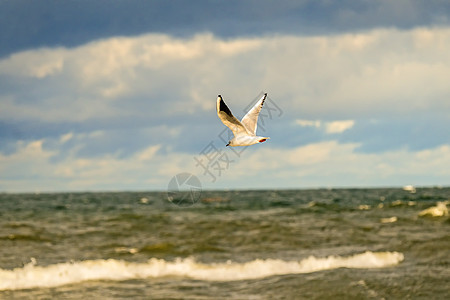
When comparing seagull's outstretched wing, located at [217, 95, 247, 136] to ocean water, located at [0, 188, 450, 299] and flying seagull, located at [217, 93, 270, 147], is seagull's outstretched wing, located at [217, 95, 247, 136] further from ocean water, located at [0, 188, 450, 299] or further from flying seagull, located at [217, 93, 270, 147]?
ocean water, located at [0, 188, 450, 299]

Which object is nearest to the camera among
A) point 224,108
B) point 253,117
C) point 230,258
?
point 224,108

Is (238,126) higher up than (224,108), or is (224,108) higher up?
(224,108)

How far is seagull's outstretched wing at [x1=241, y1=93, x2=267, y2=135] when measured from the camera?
4.79 m

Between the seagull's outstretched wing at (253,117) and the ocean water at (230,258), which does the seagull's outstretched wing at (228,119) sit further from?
the ocean water at (230,258)

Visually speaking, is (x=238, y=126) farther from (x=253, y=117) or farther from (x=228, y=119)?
(x=253, y=117)

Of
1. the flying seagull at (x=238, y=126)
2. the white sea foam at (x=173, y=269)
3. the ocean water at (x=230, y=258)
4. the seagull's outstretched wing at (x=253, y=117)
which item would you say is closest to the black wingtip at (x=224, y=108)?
the flying seagull at (x=238, y=126)

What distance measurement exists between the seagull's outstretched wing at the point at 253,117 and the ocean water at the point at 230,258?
30.8 ft

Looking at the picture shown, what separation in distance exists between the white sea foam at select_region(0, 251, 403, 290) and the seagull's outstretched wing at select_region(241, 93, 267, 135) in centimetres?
1182

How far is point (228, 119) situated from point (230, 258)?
15099 millimetres

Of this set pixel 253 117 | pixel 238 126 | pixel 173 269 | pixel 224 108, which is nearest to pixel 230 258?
pixel 173 269

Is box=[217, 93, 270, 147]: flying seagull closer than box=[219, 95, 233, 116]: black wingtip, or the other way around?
box=[217, 93, 270, 147]: flying seagull

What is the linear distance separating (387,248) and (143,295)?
1048 centimetres

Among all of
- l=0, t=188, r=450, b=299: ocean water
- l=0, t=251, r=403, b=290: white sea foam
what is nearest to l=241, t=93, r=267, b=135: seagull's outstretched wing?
l=0, t=188, r=450, b=299: ocean water

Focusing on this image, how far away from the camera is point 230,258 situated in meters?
19.1
